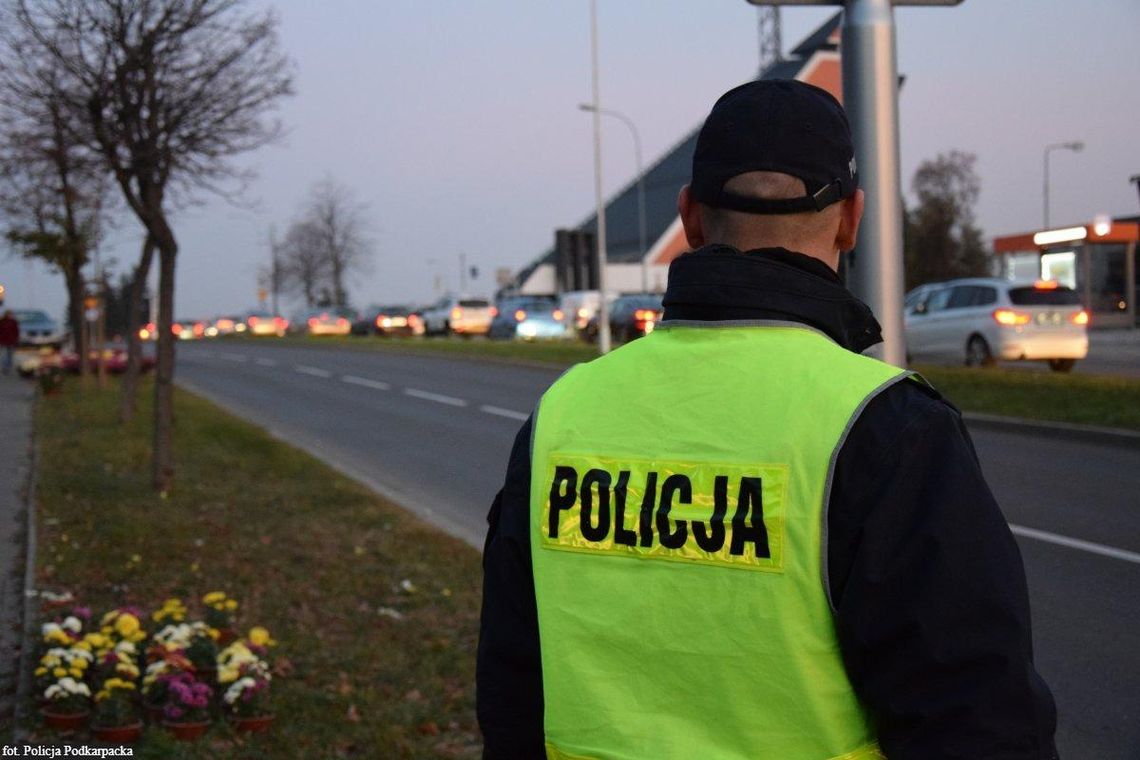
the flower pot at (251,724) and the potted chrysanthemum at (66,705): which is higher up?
the potted chrysanthemum at (66,705)

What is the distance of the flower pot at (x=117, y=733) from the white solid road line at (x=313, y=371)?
77.4 feet

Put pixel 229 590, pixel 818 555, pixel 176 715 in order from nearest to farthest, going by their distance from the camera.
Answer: pixel 818 555 → pixel 176 715 → pixel 229 590

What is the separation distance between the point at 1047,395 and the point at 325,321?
5113 cm

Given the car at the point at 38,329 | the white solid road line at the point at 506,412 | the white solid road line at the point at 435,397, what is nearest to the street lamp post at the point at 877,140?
the white solid road line at the point at 506,412

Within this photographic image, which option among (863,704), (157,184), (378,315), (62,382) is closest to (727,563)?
(863,704)

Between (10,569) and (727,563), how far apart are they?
23.0ft

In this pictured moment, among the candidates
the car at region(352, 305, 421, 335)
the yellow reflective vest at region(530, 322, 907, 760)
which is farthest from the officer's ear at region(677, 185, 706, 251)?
the car at region(352, 305, 421, 335)

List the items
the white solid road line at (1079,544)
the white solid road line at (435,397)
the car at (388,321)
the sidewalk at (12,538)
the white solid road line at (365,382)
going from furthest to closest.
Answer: the car at (388,321) → the white solid road line at (365,382) → the white solid road line at (435,397) → the white solid road line at (1079,544) → the sidewalk at (12,538)

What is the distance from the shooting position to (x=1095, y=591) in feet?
23.8

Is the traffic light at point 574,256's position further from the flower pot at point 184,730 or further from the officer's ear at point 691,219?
the officer's ear at point 691,219

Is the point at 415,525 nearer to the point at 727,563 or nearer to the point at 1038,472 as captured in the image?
the point at 1038,472

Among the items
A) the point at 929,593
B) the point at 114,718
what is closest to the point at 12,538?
the point at 114,718

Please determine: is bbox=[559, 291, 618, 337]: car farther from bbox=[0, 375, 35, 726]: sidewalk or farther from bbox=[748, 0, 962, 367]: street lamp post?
bbox=[748, 0, 962, 367]: street lamp post

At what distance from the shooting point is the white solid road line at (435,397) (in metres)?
20.7
